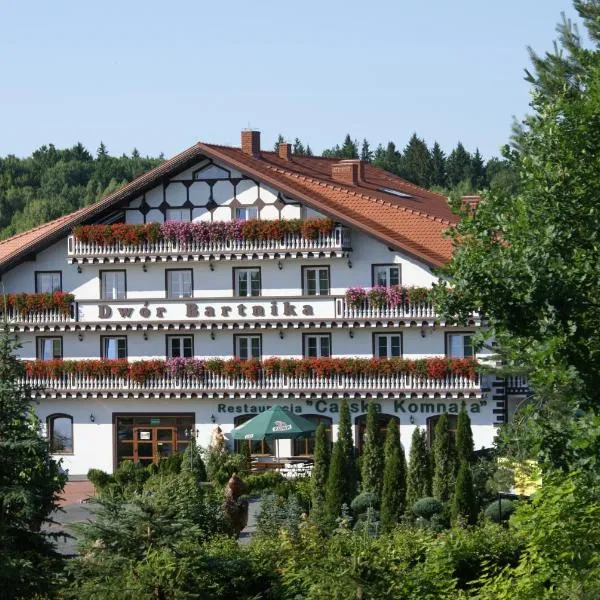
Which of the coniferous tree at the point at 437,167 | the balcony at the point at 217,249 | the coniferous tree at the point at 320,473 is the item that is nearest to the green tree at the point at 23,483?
the coniferous tree at the point at 320,473

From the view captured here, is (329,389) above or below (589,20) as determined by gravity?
below

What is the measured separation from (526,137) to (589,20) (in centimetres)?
855

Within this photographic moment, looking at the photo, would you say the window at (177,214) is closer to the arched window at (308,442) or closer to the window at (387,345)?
the window at (387,345)

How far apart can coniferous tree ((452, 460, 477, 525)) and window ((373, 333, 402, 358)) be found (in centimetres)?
1498

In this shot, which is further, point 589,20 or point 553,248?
point 589,20

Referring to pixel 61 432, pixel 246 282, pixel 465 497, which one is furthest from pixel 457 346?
pixel 465 497

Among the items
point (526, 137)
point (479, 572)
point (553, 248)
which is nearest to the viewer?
point (553, 248)

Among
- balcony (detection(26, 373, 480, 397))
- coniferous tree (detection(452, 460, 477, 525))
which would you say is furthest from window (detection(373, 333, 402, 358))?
coniferous tree (detection(452, 460, 477, 525))

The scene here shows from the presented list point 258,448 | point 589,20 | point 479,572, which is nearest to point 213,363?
point 258,448

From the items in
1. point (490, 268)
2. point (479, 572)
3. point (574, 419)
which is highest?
point (490, 268)

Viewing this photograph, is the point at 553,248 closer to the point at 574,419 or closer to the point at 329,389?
the point at 574,419

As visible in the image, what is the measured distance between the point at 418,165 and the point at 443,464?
Result: 90180 mm

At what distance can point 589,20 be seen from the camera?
32.3m

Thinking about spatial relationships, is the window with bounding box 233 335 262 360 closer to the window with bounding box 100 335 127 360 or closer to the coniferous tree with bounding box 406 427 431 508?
the window with bounding box 100 335 127 360
